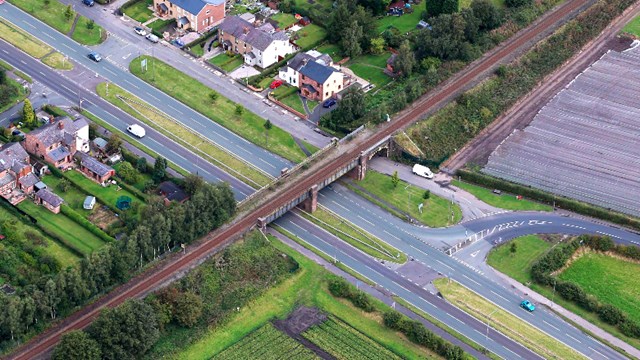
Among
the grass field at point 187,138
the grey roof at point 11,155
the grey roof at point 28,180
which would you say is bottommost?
the grass field at point 187,138

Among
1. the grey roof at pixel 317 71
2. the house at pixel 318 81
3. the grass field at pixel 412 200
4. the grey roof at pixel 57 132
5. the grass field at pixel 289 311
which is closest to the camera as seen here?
the grass field at pixel 289 311

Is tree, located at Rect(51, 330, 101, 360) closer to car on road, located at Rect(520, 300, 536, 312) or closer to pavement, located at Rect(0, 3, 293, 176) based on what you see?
pavement, located at Rect(0, 3, 293, 176)

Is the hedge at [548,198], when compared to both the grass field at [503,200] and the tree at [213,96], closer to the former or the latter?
the grass field at [503,200]

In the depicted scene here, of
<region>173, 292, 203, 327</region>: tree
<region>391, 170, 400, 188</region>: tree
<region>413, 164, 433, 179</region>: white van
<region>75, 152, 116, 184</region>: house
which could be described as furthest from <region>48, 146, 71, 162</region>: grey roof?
<region>413, 164, 433, 179</region>: white van

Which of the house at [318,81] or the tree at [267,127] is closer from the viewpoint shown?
the tree at [267,127]

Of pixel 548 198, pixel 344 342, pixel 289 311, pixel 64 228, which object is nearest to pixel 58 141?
pixel 64 228

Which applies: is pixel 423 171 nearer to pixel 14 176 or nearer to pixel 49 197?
pixel 49 197

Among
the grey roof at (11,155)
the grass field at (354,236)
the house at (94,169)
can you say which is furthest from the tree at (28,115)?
the grass field at (354,236)
